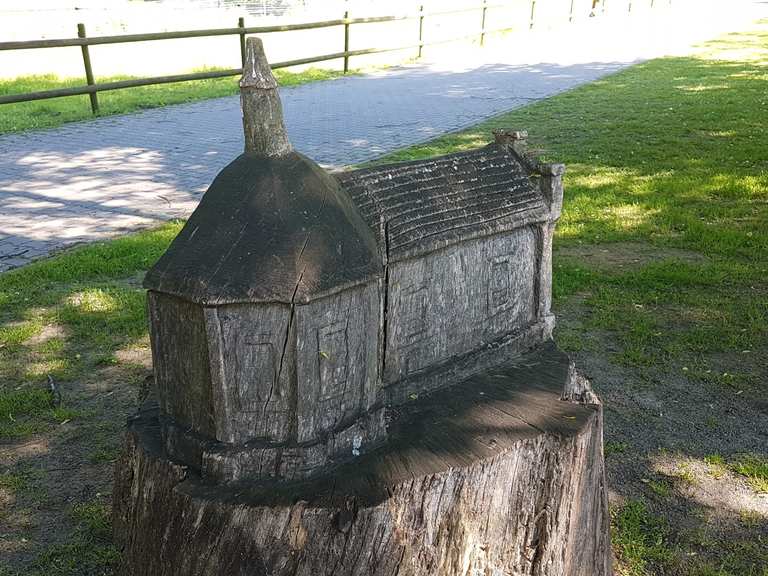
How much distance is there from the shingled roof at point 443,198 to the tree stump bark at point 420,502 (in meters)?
0.54

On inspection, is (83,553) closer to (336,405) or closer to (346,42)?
(336,405)

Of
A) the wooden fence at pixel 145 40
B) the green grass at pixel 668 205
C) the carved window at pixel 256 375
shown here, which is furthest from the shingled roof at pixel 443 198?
the wooden fence at pixel 145 40

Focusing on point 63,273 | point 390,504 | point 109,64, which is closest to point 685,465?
point 390,504

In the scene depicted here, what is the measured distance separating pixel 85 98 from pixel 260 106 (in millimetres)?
11911

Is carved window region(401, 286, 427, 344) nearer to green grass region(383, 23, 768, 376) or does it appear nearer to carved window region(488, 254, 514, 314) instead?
carved window region(488, 254, 514, 314)

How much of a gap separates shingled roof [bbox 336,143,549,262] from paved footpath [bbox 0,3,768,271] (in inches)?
165

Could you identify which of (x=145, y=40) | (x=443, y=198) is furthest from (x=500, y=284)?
(x=145, y=40)

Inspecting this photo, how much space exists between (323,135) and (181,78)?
11.5ft

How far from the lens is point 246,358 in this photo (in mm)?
2143

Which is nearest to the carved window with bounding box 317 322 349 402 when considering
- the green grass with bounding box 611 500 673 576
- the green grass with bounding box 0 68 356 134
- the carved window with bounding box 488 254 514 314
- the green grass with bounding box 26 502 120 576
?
the carved window with bounding box 488 254 514 314

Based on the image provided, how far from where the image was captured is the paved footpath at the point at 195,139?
7098 mm

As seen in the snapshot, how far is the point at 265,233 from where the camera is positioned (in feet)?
7.06

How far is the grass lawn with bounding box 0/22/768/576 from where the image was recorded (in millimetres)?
3281

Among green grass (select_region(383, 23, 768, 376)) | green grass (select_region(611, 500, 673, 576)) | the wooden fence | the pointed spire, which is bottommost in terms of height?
green grass (select_region(383, 23, 768, 376))
